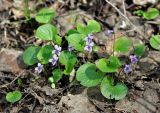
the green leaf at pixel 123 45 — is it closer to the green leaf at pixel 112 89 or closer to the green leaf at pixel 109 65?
the green leaf at pixel 109 65

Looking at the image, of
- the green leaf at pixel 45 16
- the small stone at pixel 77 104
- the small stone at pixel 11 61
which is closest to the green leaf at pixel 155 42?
the small stone at pixel 77 104

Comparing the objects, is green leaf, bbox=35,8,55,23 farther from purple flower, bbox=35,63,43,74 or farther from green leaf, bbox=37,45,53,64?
purple flower, bbox=35,63,43,74

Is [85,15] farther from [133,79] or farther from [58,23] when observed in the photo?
[133,79]

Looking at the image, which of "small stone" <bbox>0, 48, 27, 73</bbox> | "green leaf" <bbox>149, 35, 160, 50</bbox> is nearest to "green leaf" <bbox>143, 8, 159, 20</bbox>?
"green leaf" <bbox>149, 35, 160, 50</bbox>

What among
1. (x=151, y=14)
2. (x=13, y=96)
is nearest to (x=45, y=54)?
(x=13, y=96)

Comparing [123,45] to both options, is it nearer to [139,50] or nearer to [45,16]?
[139,50]

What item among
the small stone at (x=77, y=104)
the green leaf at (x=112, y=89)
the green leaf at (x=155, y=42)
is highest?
the green leaf at (x=155, y=42)

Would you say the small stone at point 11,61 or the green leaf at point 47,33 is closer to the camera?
the green leaf at point 47,33

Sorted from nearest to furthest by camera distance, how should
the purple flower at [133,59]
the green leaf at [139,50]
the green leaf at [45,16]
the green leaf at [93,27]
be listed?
the purple flower at [133,59] < the green leaf at [139,50] < the green leaf at [93,27] < the green leaf at [45,16]
